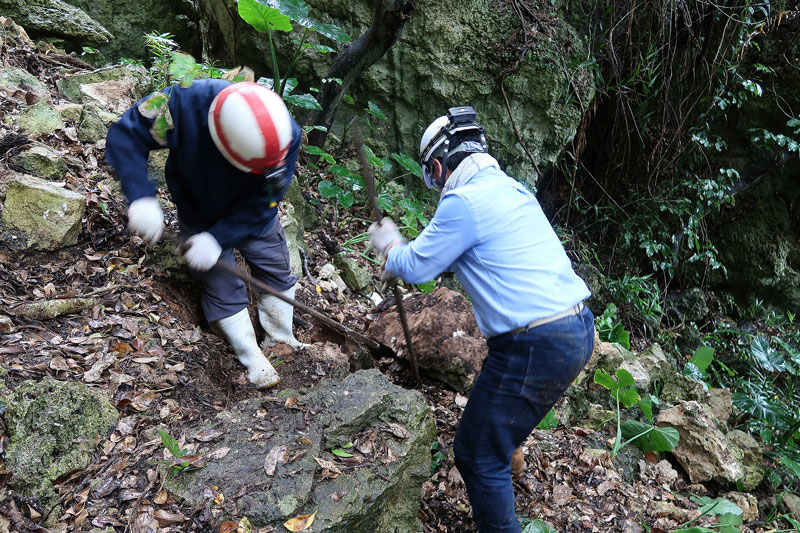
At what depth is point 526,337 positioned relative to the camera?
227 cm

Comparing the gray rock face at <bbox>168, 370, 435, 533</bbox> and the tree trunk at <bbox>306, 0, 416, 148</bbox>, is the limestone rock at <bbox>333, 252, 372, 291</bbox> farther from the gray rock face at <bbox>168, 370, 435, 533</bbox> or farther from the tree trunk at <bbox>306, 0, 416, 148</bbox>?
the gray rock face at <bbox>168, 370, 435, 533</bbox>

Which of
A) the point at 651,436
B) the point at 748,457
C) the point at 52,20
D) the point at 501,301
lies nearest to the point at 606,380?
the point at 651,436

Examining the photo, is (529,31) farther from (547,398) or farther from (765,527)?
(765,527)

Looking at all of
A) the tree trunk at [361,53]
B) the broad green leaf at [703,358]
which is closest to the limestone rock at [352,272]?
the tree trunk at [361,53]

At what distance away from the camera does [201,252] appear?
251 centimetres

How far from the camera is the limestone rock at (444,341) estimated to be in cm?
352

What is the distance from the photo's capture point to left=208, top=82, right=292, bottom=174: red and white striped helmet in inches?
90.1

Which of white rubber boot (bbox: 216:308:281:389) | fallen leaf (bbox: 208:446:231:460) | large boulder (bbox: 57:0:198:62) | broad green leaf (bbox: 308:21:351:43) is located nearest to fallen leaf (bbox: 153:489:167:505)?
fallen leaf (bbox: 208:446:231:460)

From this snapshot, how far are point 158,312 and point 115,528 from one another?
1338 millimetres

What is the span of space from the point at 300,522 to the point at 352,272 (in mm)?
2847

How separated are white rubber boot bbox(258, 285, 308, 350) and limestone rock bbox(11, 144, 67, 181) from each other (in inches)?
63.1

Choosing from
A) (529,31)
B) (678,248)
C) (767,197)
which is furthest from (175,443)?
(767,197)

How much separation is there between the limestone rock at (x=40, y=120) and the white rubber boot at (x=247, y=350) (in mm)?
2115

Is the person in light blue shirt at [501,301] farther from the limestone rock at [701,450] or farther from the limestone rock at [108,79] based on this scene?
the limestone rock at [108,79]
